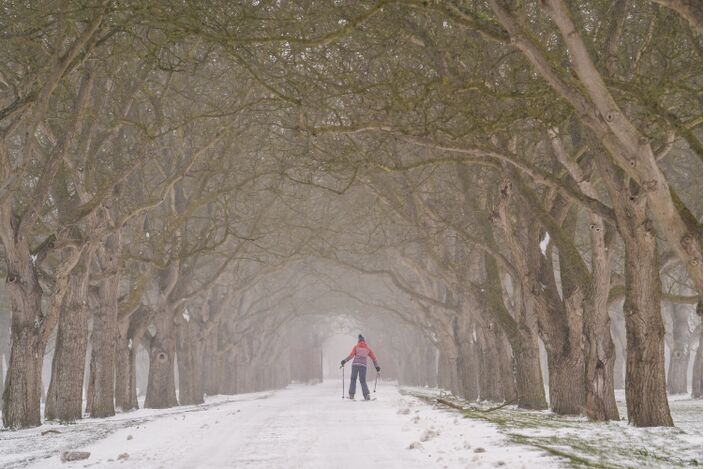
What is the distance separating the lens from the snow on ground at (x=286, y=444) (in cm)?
703

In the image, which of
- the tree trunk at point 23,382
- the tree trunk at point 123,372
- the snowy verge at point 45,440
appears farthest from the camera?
the tree trunk at point 123,372

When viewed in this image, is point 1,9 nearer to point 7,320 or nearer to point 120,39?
point 120,39

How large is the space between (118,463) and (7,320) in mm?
27109

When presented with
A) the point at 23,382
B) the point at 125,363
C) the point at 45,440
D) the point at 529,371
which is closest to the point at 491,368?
the point at 529,371

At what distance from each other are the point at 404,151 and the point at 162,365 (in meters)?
9.32

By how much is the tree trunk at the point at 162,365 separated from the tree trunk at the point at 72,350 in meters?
5.94

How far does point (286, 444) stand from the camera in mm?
8820

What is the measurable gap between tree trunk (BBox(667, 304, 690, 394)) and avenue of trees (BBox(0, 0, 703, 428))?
9.22 feet

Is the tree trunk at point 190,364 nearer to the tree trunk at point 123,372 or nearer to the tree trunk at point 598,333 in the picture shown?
the tree trunk at point 123,372

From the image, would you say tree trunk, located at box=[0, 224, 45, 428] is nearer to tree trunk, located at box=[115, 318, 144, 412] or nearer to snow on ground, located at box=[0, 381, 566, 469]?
snow on ground, located at box=[0, 381, 566, 469]

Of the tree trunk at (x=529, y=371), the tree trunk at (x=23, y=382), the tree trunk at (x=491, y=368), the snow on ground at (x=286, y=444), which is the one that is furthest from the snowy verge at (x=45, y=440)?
the tree trunk at (x=491, y=368)

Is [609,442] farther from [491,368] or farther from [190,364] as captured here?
[190,364]

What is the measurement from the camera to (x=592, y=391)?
1136 cm

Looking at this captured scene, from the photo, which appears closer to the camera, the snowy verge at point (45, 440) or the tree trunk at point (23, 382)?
the snowy verge at point (45, 440)
